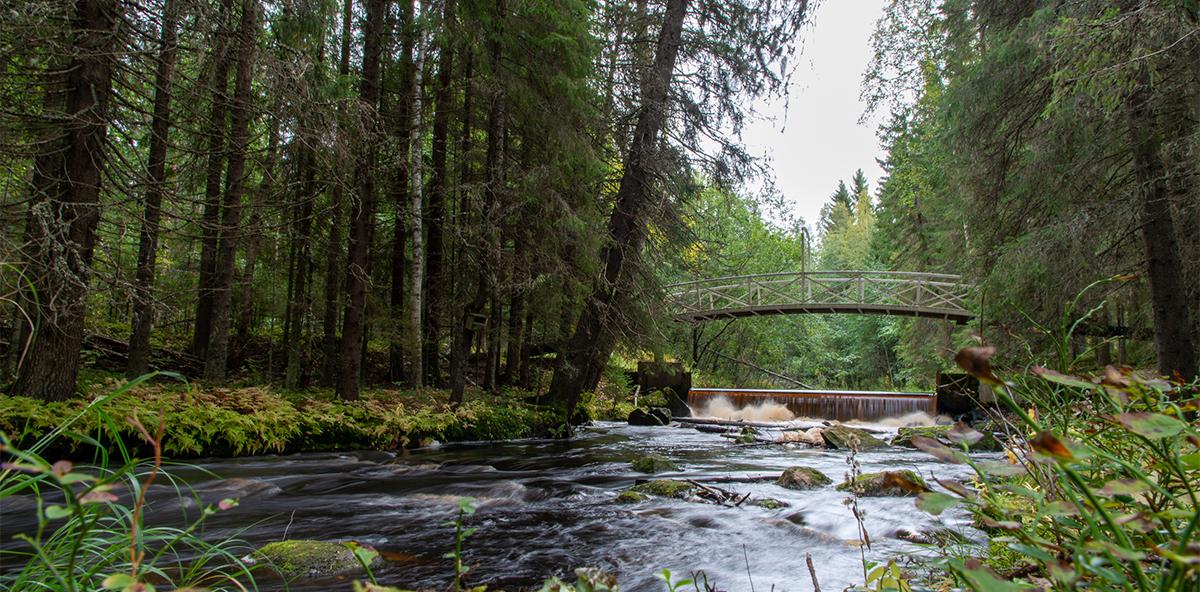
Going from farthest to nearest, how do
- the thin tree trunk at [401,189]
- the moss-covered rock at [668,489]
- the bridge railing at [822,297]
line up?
the bridge railing at [822,297]
the thin tree trunk at [401,189]
the moss-covered rock at [668,489]

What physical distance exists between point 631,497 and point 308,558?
2777 mm

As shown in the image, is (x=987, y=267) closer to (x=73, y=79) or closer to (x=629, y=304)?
(x=629, y=304)

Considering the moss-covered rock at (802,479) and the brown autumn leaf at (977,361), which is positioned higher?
the brown autumn leaf at (977,361)

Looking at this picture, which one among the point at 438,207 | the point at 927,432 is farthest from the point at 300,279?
the point at 927,432

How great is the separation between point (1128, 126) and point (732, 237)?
70.0ft

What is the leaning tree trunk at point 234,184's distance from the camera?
248 inches

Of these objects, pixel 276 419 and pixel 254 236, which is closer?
pixel 276 419

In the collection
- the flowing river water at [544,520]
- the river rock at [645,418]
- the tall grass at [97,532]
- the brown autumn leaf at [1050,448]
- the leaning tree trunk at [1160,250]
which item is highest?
the leaning tree trunk at [1160,250]

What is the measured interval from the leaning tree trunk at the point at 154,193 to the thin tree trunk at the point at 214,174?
1.24 feet

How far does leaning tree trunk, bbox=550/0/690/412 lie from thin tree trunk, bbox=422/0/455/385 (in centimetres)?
241

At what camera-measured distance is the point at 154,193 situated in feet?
21.8

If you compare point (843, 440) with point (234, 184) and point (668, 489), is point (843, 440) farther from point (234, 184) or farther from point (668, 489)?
point (234, 184)

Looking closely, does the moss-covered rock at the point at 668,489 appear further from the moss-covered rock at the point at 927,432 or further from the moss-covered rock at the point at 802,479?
the moss-covered rock at the point at 927,432

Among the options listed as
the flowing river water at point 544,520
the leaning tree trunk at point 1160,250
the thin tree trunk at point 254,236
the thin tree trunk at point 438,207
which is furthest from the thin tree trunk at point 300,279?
the leaning tree trunk at point 1160,250
